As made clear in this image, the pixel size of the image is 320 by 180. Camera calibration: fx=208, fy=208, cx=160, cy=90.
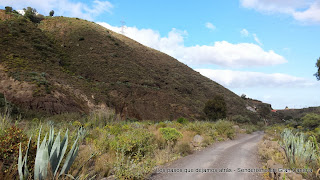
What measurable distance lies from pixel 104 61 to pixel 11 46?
15.9 m

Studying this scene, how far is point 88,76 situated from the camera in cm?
3816

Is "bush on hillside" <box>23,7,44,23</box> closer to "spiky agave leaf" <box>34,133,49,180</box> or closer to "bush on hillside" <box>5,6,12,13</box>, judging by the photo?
"bush on hillside" <box>5,6,12,13</box>

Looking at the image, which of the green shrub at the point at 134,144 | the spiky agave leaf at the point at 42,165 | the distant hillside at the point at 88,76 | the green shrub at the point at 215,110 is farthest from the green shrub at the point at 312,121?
the distant hillside at the point at 88,76

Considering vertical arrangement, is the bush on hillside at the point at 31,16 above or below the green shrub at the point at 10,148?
above

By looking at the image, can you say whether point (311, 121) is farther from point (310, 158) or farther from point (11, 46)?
point (11, 46)

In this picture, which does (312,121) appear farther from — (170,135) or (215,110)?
(215,110)

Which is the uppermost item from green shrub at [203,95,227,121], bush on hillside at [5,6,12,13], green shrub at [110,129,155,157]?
bush on hillside at [5,6,12,13]

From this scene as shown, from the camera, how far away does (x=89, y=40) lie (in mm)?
49219

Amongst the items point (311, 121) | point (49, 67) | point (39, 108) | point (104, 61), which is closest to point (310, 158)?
point (311, 121)

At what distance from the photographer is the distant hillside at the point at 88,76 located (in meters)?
24.5

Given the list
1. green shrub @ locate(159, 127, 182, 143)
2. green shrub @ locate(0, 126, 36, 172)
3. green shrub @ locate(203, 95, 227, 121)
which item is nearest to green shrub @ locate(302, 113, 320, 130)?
green shrub @ locate(159, 127, 182, 143)

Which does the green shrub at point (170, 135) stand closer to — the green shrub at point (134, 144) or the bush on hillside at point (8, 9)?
the green shrub at point (134, 144)

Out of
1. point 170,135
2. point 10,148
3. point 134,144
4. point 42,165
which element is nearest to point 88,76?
point 170,135

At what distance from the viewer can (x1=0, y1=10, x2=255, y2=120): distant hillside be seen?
80.2 ft
